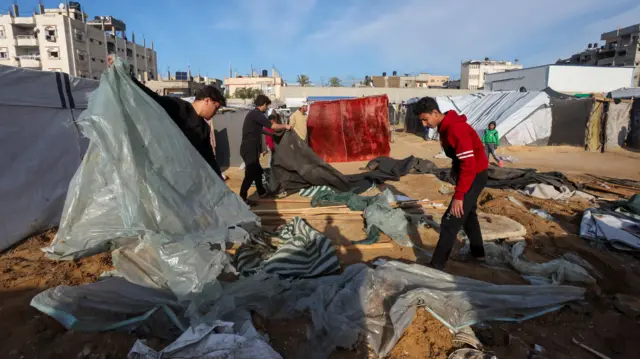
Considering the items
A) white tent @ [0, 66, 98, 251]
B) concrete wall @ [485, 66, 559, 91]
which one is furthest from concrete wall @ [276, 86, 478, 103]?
white tent @ [0, 66, 98, 251]

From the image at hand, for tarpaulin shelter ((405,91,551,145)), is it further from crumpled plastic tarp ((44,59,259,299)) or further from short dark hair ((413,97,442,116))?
crumpled plastic tarp ((44,59,259,299))

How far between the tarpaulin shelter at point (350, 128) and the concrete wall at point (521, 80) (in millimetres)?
26276

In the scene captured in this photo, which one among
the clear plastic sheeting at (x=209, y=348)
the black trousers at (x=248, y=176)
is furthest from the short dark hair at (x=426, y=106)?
the black trousers at (x=248, y=176)

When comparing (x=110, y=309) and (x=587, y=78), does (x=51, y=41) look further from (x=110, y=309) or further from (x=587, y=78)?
(x=587, y=78)

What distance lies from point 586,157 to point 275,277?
45.6ft

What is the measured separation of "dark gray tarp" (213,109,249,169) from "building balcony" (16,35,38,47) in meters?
52.9

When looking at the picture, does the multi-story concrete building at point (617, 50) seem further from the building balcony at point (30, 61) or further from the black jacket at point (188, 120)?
the building balcony at point (30, 61)

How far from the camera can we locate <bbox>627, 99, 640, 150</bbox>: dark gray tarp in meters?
14.0

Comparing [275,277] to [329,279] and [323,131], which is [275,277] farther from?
[323,131]

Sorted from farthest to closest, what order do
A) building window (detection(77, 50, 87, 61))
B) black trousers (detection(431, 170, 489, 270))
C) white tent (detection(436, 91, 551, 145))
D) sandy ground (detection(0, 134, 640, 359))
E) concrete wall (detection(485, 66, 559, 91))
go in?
building window (detection(77, 50, 87, 61)) < concrete wall (detection(485, 66, 559, 91)) < white tent (detection(436, 91, 551, 145)) < black trousers (detection(431, 170, 489, 270)) < sandy ground (detection(0, 134, 640, 359))

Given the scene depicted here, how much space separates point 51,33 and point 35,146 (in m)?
56.0

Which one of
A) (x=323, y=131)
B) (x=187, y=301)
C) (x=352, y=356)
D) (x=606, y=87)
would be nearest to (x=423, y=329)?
(x=352, y=356)

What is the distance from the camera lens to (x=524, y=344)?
7.79 ft

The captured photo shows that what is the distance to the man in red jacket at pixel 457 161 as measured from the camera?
9.84 ft
